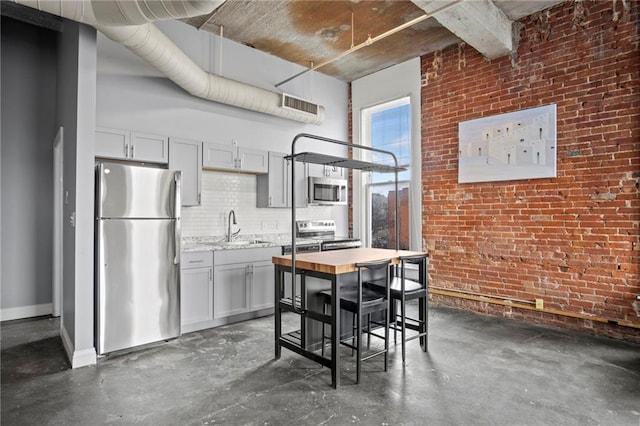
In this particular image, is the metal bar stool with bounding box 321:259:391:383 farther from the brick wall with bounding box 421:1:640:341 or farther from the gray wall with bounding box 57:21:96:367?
the brick wall with bounding box 421:1:640:341

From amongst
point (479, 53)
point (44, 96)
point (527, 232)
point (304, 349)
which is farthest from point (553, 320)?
point (44, 96)

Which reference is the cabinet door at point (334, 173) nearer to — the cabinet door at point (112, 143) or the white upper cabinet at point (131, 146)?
the white upper cabinet at point (131, 146)

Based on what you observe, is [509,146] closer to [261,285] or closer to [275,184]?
[275,184]

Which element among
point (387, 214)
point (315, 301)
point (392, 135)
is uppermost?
point (392, 135)

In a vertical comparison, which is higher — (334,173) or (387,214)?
(334,173)

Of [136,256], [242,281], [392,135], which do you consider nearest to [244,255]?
[242,281]

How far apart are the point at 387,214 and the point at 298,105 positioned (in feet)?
7.23

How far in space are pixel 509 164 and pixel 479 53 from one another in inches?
59.9

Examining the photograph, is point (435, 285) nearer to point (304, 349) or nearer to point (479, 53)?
point (304, 349)

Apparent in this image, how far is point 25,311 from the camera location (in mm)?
4477

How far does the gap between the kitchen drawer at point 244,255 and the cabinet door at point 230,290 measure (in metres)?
0.06

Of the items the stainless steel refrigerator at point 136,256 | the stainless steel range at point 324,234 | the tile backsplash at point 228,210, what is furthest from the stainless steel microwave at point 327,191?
the stainless steel refrigerator at point 136,256

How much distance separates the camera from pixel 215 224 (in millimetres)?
4855

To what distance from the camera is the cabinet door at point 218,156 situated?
4523mm
